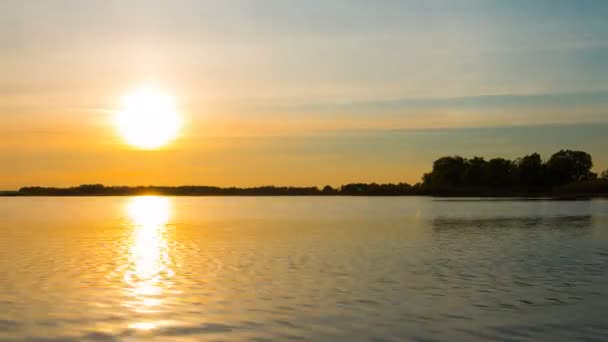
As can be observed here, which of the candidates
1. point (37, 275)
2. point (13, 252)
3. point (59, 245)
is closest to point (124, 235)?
point (59, 245)

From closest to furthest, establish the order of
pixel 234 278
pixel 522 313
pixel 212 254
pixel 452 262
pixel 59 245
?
1. pixel 522 313
2. pixel 234 278
3. pixel 452 262
4. pixel 212 254
5. pixel 59 245

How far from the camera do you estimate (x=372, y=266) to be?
2741cm

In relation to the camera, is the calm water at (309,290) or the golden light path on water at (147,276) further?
the golden light path on water at (147,276)

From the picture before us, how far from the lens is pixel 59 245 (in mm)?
38094

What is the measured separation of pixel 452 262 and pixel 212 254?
11350mm

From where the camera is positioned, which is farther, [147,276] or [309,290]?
[147,276]

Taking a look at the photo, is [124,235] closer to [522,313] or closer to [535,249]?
[535,249]

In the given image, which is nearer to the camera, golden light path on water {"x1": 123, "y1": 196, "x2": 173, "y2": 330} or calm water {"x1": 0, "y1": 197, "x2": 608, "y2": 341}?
calm water {"x1": 0, "y1": 197, "x2": 608, "y2": 341}

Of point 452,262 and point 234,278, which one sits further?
point 452,262

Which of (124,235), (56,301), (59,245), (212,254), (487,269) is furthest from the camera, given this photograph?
(124,235)

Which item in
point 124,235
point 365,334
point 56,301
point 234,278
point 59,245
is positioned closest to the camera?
point 365,334

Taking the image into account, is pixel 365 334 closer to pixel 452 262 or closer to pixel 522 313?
pixel 522 313

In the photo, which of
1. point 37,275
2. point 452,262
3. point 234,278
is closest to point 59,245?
point 37,275

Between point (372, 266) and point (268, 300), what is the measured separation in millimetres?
8339
